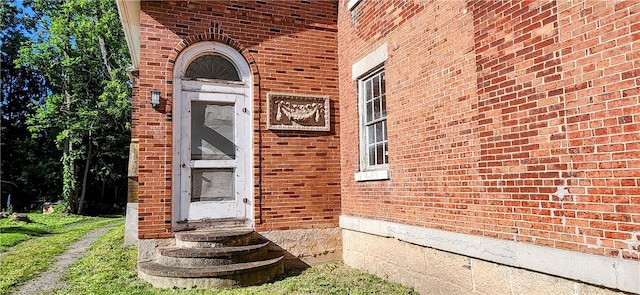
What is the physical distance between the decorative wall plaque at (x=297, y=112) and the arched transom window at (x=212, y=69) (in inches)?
30.3

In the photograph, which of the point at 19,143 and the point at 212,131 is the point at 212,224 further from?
the point at 19,143

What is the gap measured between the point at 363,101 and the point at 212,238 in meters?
3.15

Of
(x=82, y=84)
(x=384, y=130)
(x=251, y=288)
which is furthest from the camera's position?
(x=82, y=84)

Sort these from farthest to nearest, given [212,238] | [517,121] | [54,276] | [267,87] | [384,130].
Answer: [267,87], [54,276], [384,130], [212,238], [517,121]

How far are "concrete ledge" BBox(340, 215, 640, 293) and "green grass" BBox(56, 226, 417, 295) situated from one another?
32.1 inches

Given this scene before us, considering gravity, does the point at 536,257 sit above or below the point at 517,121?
below

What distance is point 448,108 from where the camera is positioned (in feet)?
15.2

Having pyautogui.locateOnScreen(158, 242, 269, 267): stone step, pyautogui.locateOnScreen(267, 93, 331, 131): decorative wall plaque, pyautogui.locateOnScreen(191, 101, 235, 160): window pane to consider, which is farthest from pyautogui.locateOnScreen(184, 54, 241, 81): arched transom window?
pyautogui.locateOnScreen(158, 242, 269, 267): stone step

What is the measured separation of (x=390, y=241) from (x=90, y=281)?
4.26m

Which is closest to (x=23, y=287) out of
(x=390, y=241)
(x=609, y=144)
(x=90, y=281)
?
(x=90, y=281)

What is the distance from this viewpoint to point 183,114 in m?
6.75

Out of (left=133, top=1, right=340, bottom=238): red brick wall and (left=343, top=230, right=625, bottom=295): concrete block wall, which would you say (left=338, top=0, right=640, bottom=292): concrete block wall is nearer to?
(left=343, top=230, right=625, bottom=295): concrete block wall

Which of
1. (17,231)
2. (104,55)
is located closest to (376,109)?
(17,231)

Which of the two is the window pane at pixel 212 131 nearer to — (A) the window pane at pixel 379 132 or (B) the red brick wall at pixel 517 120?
(A) the window pane at pixel 379 132
